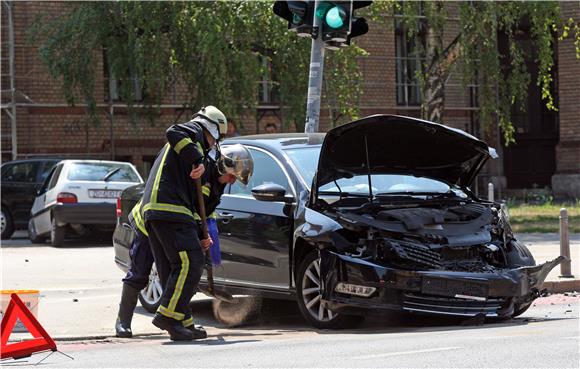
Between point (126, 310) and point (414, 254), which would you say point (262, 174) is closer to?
point (126, 310)

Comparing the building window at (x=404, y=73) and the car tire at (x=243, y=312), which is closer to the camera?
the car tire at (x=243, y=312)

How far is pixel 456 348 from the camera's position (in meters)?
7.98

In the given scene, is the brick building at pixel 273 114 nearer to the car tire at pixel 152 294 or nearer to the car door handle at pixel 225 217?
the car tire at pixel 152 294

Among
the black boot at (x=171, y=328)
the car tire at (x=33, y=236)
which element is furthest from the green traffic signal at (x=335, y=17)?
the car tire at (x=33, y=236)

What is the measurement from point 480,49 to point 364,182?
51.6ft

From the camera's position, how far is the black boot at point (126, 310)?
381 inches

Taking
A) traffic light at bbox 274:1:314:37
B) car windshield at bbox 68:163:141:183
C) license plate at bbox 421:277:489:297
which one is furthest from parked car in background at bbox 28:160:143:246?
license plate at bbox 421:277:489:297

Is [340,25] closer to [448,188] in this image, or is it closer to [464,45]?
[448,188]

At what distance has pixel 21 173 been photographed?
2295 centimetres

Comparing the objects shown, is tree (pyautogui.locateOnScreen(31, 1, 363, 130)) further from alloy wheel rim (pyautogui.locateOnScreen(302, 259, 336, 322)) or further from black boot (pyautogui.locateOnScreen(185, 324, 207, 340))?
black boot (pyautogui.locateOnScreen(185, 324, 207, 340))

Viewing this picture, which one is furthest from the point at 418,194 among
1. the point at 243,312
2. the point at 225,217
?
the point at 243,312

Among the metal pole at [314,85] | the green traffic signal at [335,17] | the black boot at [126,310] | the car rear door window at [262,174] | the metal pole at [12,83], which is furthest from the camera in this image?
the metal pole at [12,83]

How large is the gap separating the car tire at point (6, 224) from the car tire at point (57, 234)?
2.49 metres

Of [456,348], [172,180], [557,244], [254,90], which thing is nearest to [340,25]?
[172,180]
